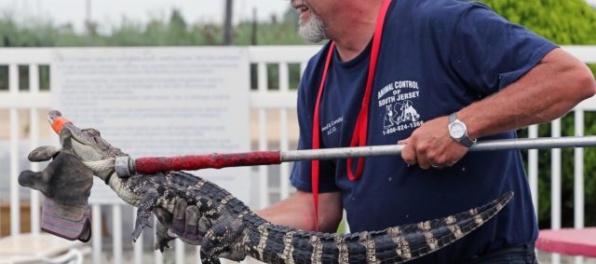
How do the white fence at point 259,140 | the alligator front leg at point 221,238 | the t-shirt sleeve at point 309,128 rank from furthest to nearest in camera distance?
the white fence at point 259,140
the t-shirt sleeve at point 309,128
the alligator front leg at point 221,238

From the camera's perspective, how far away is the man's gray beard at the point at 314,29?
12.4 feet

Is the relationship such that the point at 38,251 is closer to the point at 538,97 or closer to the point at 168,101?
→ the point at 168,101

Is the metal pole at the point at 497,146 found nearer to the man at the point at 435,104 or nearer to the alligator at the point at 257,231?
the man at the point at 435,104

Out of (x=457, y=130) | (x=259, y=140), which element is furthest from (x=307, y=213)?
(x=259, y=140)

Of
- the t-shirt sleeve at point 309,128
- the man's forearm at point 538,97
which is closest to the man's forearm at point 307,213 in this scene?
the t-shirt sleeve at point 309,128

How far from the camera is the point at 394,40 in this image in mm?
3564

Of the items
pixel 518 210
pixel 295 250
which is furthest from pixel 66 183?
pixel 518 210

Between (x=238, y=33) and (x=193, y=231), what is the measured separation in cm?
1887

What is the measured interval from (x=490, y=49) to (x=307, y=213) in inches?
43.6

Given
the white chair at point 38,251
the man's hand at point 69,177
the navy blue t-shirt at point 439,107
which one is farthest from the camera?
the white chair at point 38,251

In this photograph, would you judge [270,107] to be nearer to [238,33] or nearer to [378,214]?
[378,214]

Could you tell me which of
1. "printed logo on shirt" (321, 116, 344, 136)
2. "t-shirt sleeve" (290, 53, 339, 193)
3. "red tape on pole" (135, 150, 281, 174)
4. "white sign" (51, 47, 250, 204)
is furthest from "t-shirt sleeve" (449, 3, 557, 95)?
"white sign" (51, 47, 250, 204)

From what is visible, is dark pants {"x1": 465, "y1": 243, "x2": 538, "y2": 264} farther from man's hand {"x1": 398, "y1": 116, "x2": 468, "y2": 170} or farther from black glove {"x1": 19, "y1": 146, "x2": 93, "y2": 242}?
black glove {"x1": 19, "y1": 146, "x2": 93, "y2": 242}

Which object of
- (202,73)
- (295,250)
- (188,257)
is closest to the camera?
(295,250)
